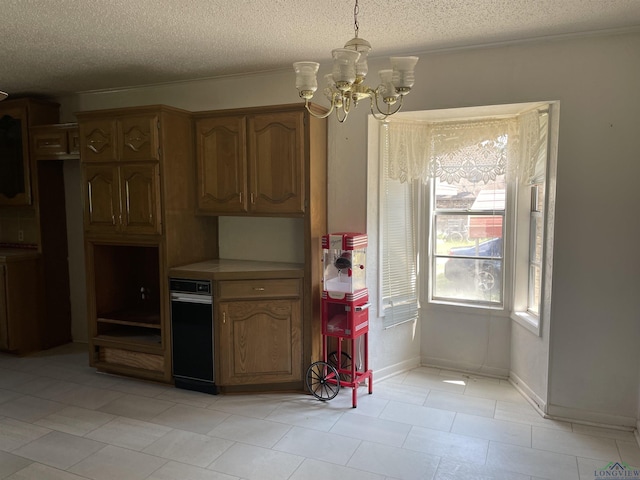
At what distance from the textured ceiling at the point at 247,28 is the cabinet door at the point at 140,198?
83 cm

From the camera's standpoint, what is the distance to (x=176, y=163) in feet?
11.6

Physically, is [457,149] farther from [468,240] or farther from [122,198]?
[122,198]

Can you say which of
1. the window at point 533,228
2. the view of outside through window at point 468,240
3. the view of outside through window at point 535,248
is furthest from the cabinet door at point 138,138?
the view of outside through window at point 535,248

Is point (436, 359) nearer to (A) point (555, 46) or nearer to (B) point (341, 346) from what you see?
(B) point (341, 346)

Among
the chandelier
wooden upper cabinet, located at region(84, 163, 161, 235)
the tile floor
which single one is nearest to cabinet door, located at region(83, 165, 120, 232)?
wooden upper cabinet, located at region(84, 163, 161, 235)

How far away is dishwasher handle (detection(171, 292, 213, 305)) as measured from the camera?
336 cm

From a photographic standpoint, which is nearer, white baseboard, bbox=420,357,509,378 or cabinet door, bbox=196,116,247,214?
cabinet door, bbox=196,116,247,214

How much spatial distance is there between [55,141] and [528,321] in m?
4.33

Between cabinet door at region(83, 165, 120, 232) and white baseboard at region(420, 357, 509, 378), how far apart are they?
9.35ft

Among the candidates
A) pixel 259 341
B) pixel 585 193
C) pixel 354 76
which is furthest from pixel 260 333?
pixel 585 193

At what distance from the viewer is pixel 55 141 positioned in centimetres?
421

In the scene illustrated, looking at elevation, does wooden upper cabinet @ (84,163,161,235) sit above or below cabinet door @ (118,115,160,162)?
below

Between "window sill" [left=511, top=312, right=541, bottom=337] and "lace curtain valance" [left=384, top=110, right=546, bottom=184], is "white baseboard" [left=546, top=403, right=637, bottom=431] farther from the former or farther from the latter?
A: "lace curtain valance" [left=384, top=110, right=546, bottom=184]

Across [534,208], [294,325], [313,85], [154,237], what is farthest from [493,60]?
[154,237]
